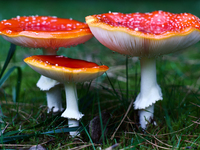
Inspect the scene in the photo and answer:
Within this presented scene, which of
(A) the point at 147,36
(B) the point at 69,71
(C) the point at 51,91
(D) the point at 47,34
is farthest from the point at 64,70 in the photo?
(C) the point at 51,91

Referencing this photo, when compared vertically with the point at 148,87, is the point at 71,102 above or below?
below

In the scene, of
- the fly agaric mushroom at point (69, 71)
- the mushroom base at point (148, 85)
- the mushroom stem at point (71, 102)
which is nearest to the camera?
the fly agaric mushroom at point (69, 71)

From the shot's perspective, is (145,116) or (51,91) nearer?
(145,116)

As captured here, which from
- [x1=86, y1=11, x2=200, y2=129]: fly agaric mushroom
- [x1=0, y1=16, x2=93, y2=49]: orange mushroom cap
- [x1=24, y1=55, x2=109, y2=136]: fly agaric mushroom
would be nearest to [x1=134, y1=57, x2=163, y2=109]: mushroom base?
[x1=86, y1=11, x2=200, y2=129]: fly agaric mushroom

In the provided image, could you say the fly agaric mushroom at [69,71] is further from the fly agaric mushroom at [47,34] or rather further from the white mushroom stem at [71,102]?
the fly agaric mushroom at [47,34]

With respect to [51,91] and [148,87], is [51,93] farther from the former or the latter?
[148,87]

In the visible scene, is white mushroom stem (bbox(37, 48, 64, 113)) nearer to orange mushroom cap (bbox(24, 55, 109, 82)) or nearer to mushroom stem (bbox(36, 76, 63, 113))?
mushroom stem (bbox(36, 76, 63, 113))

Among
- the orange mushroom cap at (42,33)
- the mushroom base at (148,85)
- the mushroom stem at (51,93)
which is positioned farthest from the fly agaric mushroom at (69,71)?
the mushroom base at (148,85)
